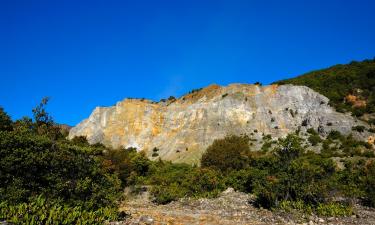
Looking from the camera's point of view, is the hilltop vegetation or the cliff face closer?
the cliff face

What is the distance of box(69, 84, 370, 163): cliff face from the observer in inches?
2403

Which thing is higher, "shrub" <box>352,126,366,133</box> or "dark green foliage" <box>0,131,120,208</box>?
"shrub" <box>352,126,366,133</box>

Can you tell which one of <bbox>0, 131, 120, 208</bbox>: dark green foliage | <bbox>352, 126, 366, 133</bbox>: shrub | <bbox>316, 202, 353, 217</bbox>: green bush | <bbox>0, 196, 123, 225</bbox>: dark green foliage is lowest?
<bbox>316, 202, 353, 217</bbox>: green bush

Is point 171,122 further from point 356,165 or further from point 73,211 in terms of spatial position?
point 73,211

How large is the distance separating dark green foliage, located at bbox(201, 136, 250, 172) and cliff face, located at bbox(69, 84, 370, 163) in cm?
882

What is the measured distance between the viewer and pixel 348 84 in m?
77.8

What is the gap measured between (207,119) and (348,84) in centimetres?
3379

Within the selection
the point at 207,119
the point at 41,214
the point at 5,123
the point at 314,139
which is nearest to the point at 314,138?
the point at 314,139

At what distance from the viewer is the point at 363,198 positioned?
24.5 metres

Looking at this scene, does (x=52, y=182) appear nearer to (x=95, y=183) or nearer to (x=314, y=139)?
(x=95, y=183)

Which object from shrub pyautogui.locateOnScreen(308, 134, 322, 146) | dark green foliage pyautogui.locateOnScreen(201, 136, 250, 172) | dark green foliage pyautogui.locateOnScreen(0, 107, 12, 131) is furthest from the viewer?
shrub pyautogui.locateOnScreen(308, 134, 322, 146)

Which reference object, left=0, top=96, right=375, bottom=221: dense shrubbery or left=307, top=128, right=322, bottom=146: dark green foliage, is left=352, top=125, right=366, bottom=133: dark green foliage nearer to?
left=307, top=128, right=322, bottom=146: dark green foliage

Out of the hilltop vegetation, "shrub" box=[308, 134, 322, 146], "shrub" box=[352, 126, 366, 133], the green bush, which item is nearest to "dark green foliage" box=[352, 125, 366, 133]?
"shrub" box=[352, 126, 366, 133]

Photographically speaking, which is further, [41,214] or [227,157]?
[227,157]
